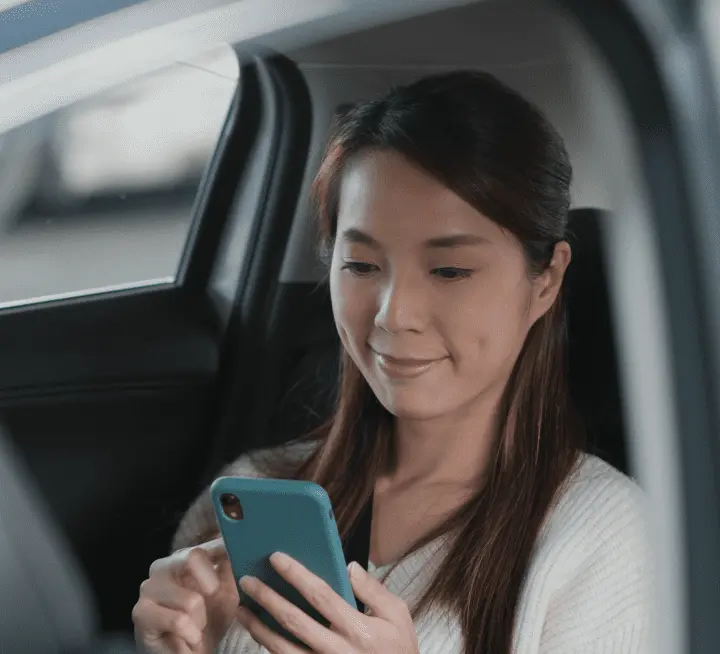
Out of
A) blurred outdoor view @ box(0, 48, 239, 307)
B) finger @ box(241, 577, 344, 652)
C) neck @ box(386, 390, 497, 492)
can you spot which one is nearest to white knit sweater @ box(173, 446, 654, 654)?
neck @ box(386, 390, 497, 492)

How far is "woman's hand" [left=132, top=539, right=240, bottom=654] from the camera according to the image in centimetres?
116

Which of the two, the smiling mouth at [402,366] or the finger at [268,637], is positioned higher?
the smiling mouth at [402,366]

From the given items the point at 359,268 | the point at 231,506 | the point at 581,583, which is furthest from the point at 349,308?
the point at 581,583

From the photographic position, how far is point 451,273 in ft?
3.59

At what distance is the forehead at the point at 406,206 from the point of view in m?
1.09

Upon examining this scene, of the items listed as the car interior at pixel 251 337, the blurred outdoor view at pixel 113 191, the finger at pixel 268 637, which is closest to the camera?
the car interior at pixel 251 337

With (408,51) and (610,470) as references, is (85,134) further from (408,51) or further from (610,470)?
(610,470)

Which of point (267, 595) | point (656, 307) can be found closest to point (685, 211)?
point (656, 307)

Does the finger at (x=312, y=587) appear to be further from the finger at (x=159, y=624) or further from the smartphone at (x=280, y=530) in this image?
the finger at (x=159, y=624)

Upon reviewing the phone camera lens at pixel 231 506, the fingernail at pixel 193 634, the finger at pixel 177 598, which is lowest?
the fingernail at pixel 193 634

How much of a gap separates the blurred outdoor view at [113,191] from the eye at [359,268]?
0.76ft

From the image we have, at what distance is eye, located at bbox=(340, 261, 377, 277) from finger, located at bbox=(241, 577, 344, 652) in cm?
33

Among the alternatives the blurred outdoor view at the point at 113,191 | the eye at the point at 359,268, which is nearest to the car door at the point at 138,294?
the blurred outdoor view at the point at 113,191

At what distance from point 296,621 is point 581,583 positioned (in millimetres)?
328
